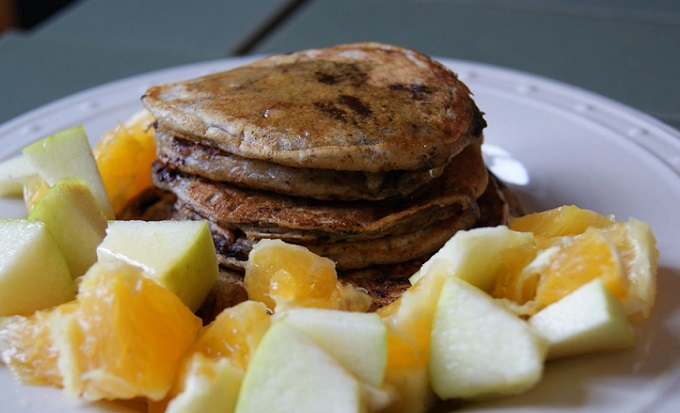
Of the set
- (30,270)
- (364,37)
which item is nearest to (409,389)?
(30,270)

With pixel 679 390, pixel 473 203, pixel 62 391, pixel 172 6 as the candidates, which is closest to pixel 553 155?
pixel 473 203

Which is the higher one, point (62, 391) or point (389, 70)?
point (389, 70)

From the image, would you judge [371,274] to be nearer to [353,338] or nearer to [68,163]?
[353,338]

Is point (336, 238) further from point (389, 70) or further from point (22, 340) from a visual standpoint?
point (22, 340)

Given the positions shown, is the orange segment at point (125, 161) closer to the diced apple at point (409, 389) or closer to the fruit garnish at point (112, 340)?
the fruit garnish at point (112, 340)

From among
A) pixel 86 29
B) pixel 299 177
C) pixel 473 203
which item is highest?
pixel 299 177

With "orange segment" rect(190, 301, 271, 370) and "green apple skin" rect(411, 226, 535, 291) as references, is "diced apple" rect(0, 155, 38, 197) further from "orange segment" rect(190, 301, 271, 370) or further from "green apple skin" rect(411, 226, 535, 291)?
"green apple skin" rect(411, 226, 535, 291)
